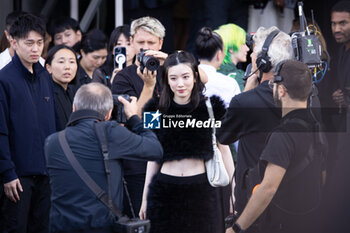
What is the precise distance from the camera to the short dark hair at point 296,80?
9.83ft

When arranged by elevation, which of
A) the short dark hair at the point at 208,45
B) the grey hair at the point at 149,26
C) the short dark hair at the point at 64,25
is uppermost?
the short dark hair at the point at 64,25

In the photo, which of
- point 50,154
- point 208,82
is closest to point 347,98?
point 208,82

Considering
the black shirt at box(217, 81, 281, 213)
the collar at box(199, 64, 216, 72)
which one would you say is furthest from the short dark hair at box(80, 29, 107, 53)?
the black shirt at box(217, 81, 281, 213)

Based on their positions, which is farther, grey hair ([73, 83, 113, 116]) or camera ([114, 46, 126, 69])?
camera ([114, 46, 126, 69])

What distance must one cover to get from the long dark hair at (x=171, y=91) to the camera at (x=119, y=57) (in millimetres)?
804

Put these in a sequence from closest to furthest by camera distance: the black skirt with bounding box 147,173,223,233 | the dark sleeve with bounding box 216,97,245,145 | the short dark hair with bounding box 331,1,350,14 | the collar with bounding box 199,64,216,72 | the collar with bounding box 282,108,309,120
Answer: the collar with bounding box 282,108,309,120 < the dark sleeve with bounding box 216,97,245,145 < the black skirt with bounding box 147,173,223,233 < the collar with bounding box 199,64,216,72 < the short dark hair with bounding box 331,1,350,14

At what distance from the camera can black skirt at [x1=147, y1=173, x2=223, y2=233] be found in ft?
11.9

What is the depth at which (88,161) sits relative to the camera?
9.86 ft

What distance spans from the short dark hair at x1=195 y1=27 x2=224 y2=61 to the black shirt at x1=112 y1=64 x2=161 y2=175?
61cm

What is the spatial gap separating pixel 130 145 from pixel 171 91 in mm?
812

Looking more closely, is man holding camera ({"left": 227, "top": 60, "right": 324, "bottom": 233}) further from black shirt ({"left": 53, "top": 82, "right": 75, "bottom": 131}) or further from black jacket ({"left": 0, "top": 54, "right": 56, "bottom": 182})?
Answer: black shirt ({"left": 53, "top": 82, "right": 75, "bottom": 131})

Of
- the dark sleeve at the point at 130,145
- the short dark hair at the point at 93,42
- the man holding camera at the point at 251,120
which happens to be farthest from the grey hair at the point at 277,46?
the short dark hair at the point at 93,42

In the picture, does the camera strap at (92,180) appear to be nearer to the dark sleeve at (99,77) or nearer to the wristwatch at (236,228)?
the wristwatch at (236,228)

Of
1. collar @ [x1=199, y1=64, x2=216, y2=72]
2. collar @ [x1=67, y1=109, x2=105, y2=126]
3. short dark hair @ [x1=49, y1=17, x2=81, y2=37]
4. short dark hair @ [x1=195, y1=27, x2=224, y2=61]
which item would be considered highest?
short dark hair @ [x1=49, y1=17, x2=81, y2=37]
